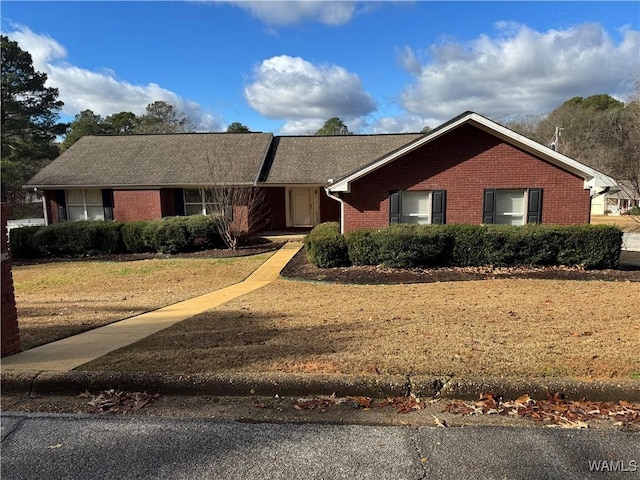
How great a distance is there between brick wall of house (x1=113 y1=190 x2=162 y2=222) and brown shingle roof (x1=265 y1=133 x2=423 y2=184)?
5.41m

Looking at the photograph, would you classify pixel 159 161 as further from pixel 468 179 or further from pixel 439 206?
pixel 468 179

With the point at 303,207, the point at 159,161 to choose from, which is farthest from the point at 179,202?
the point at 303,207

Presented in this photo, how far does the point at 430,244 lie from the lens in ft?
38.0

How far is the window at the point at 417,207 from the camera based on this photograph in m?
14.6

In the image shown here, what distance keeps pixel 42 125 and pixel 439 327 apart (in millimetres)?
45914

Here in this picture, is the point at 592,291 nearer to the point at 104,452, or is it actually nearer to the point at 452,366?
the point at 452,366

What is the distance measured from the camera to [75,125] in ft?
165

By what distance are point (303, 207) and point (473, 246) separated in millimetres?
12211

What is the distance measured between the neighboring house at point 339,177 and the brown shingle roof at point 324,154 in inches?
2.2

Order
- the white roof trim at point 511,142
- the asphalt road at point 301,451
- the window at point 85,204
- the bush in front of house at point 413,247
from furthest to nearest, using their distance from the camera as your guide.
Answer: the window at point 85,204
the white roof trim at point 511,142
the bush in front of house at point 413,247
the asphalt road at point 301,451

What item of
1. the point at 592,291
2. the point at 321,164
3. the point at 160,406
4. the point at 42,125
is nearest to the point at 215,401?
the point at 160,406

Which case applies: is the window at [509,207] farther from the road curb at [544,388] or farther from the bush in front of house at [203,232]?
the road curb at [544,388]

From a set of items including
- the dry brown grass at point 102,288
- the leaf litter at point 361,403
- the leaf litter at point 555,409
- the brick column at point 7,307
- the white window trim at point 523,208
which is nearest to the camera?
the leaf litter at point 555,409

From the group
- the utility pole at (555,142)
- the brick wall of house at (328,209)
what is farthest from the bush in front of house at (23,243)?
the utility pole at (555,142)
